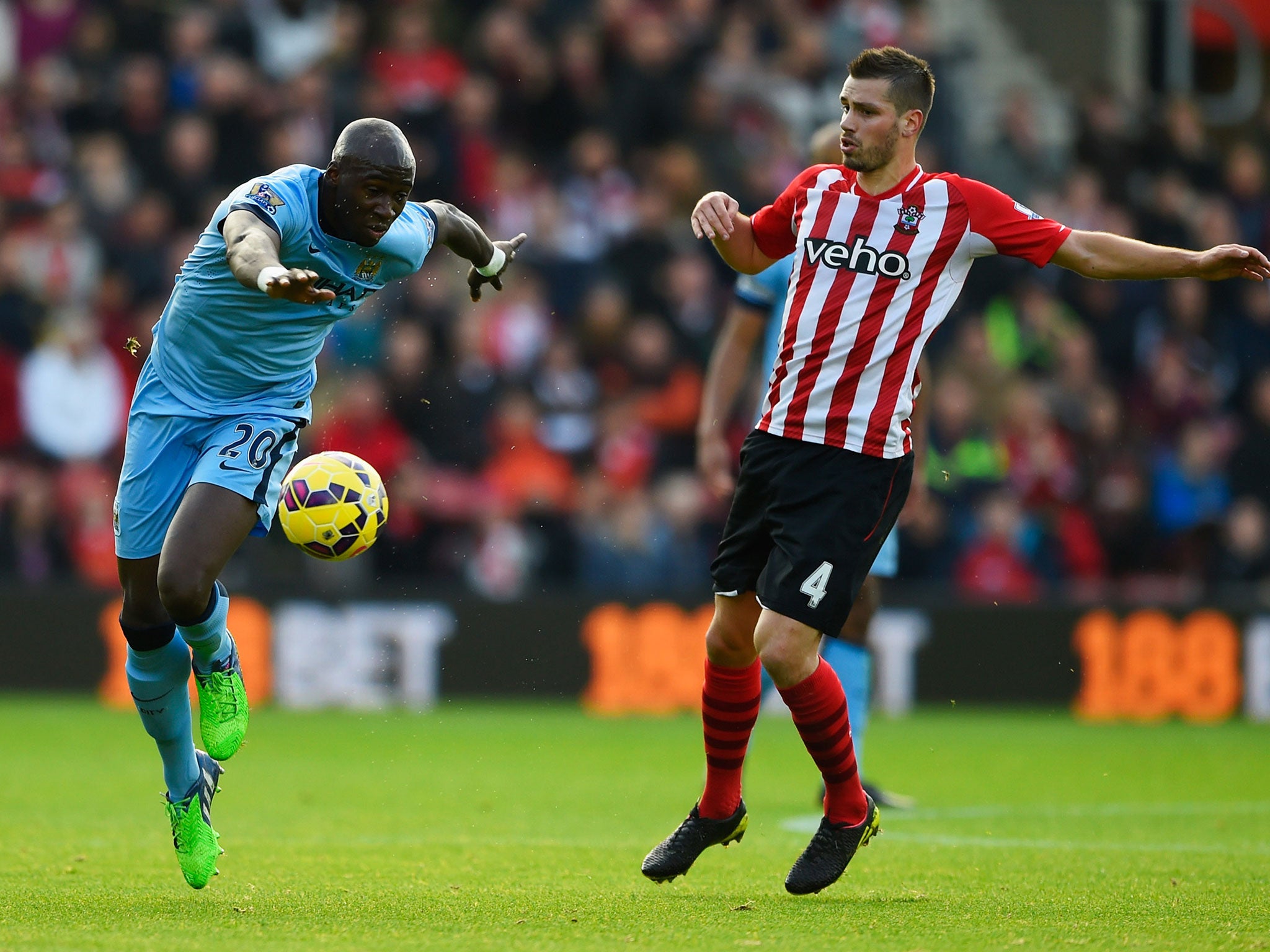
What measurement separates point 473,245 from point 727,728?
198 cm

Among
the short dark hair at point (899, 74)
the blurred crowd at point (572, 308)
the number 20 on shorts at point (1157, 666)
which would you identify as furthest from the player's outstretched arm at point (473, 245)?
the number 20 on shorts at point (1157, 666)

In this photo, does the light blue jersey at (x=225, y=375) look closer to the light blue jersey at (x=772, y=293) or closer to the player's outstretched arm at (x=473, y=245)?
the player's outstretched arm at (x=473, y=245)

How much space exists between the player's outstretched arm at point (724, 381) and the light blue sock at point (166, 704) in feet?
8.43

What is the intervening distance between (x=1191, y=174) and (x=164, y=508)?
12908 mm

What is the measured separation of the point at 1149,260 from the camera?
577 cm

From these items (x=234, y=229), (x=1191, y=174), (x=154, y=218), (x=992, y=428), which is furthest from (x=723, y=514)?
(x=234, y=229)

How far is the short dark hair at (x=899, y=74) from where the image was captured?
19.3 feet

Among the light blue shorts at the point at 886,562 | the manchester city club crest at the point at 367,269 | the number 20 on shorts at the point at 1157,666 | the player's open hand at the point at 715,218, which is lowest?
the number 20 on shorts at the point at 1157,666

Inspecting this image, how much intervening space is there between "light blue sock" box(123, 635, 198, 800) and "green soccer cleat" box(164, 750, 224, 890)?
0.18 feet

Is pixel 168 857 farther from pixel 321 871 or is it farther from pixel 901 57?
pixel 901 57

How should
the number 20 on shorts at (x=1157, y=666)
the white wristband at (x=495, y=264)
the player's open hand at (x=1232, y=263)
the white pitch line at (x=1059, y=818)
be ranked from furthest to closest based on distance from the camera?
1. the number 20 on shorts at (x=1157, y=666)
2. the white pitch line at (x=1059, y=818)
3. the white wristband at (x=495, y=264)
4. the player's open hand at (x=1232, y=263)

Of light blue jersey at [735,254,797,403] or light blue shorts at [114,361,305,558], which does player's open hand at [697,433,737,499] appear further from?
light blue shorts at [114,361,305,558]

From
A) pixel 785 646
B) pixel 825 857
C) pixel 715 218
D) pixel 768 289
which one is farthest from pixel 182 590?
pixel 768 289

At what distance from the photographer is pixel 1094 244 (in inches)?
231
